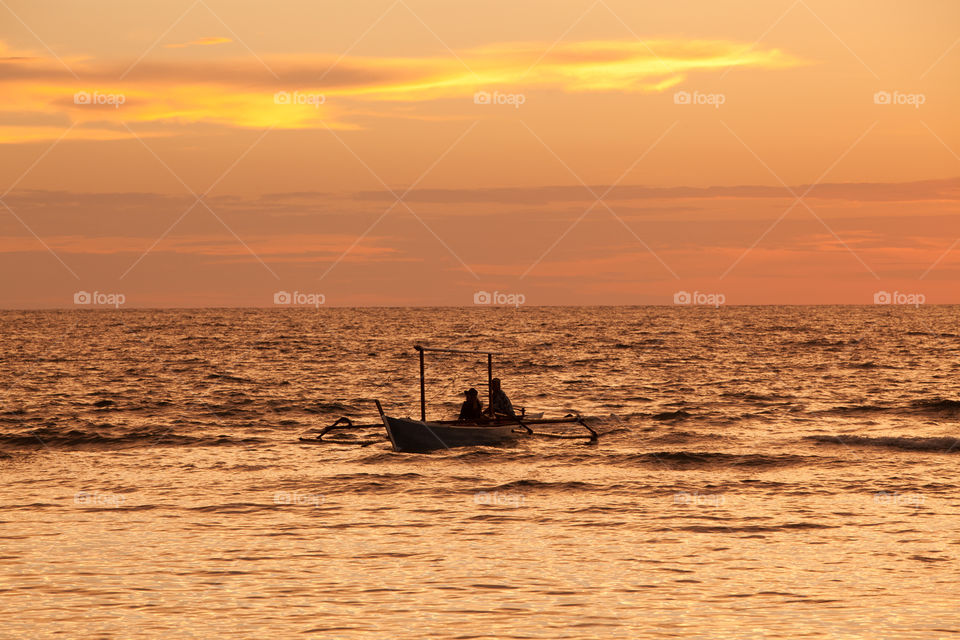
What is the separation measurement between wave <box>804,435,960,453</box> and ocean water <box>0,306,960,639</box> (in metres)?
0.12

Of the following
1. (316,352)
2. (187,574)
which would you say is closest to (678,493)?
(187,574)

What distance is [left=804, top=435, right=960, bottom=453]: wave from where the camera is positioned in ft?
99.5

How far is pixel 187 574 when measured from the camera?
1439cm

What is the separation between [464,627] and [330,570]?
11.3ft

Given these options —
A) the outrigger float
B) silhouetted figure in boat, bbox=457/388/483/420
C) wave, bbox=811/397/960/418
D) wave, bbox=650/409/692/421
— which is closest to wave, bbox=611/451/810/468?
the outrigger float

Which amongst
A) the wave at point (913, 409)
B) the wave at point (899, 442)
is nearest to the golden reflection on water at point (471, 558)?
the wave at point (899, 442)

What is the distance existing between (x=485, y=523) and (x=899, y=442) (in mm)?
18828

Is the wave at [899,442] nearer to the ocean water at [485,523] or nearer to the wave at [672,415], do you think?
the ocean water at [485,523]

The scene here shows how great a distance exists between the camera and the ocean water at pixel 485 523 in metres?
12.5

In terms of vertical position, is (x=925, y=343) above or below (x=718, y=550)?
above

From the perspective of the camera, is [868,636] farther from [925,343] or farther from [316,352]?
[925,343]

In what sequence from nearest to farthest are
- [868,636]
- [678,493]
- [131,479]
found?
[868,636] → [678,493] → [131,479]

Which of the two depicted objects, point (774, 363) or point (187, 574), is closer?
point (187, 574)

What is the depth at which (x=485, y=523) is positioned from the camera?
18.4 meters
